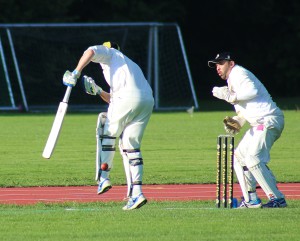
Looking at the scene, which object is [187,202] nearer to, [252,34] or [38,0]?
[38,0]

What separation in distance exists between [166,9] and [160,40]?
9606 mm

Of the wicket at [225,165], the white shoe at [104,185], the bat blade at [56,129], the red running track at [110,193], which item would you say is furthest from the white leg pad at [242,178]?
the bat blade at [56,129]

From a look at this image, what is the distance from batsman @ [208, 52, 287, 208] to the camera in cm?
1227

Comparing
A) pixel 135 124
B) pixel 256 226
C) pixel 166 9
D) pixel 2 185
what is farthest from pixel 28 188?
pixel 166 9

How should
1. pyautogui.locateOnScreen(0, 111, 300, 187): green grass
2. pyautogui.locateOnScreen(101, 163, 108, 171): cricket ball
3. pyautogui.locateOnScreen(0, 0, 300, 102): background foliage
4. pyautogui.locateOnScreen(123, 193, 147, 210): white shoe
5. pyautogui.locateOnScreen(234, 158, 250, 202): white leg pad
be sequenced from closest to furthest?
pyautogui.locateOnScreen(123, 193, 147, 210): white shoe < pyautogui.locateOnScreen(101, 163, 108, 171): cricket ball < pyautogui.locateOnScreen(234, 158, 250, 202): white leg pad < pyautogui.locateOnScreen(0, 111, 300, 187): green grass < pyautogui.locateOnScreen(0, 0, 300, 102): background foliage

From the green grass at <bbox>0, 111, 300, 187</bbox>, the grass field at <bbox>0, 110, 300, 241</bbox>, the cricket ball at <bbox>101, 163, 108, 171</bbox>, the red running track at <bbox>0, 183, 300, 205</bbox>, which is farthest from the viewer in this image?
the green grass at <bbox>0, 111, 300, 187</bbox>

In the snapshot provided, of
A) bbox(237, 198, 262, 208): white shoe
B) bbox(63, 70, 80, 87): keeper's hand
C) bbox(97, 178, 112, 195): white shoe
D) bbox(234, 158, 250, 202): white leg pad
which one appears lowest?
bbox(237, 198, 262, 208): white shoe

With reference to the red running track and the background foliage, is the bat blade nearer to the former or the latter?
the red running track

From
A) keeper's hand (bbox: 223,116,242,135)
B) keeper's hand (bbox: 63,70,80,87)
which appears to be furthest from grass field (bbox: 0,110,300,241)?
keeper's hand (bbox: 63,70,80,87)

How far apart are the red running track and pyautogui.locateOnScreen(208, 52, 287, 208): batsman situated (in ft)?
5.66

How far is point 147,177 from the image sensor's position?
17281mm

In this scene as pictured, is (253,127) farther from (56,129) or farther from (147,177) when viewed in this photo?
(147,177)

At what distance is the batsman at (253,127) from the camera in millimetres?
12273

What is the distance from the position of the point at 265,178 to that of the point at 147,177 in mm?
5187
